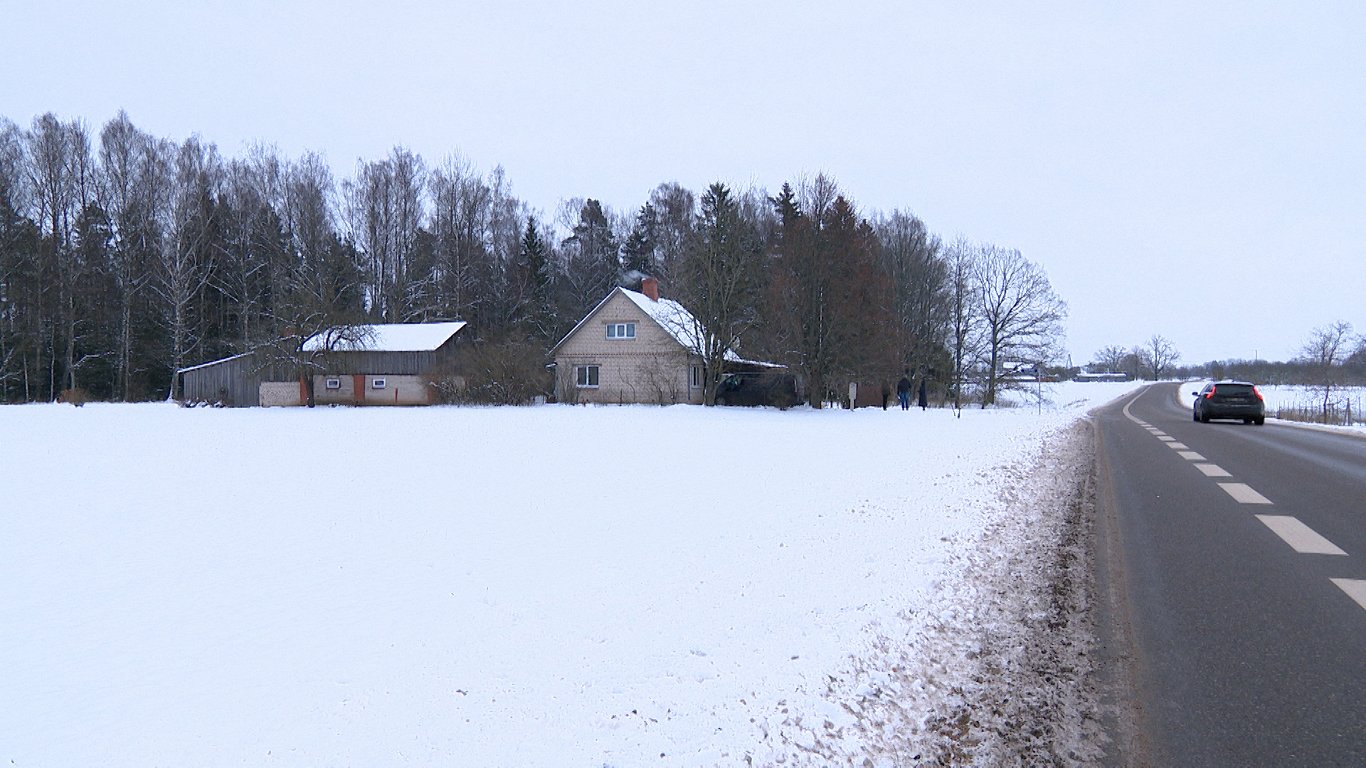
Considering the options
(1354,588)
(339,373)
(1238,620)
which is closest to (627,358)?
(339,373)

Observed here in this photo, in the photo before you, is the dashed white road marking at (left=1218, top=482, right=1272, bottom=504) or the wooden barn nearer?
the dashed white road marking at (left=1218, top=482, right=1272, bottom=504)

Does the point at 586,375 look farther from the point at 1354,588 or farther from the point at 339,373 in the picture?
the point at 1354,588

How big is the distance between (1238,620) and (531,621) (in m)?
4.49

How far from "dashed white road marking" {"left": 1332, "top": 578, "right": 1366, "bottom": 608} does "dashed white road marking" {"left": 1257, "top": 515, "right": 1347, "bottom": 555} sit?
94 cm

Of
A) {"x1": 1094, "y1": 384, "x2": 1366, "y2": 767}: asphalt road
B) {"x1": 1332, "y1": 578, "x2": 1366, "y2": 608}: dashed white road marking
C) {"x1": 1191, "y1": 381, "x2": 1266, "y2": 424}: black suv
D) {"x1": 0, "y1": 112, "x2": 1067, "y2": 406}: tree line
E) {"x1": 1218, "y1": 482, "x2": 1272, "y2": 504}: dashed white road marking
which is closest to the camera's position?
{"x1": 1094, "y1": 384, "x2": 1366, "y2": 767}: asphalt road

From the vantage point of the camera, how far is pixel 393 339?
44.1m

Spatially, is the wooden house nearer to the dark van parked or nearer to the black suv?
the dark van parked

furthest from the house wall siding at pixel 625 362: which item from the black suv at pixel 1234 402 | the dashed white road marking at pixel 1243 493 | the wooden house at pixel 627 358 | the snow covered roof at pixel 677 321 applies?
the dashed white road marking at pixel 1243 493

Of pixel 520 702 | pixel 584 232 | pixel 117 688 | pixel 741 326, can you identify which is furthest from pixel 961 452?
pixel 584 232

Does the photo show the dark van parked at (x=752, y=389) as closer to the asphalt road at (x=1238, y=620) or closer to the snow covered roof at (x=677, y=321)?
the snow covered roof at (x=677, y=321)

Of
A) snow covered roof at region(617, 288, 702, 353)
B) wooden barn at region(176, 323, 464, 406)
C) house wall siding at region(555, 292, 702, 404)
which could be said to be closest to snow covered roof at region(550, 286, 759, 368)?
snow covered roof at region(617, 288, 702, 353)

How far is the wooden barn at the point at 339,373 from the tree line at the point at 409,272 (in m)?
1.30

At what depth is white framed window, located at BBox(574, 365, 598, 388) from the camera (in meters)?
41.9

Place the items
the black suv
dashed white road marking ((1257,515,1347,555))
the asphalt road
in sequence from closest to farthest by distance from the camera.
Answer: the asphalt road < dashed white road marking ((1257,515,1347,555)) < the black suv
